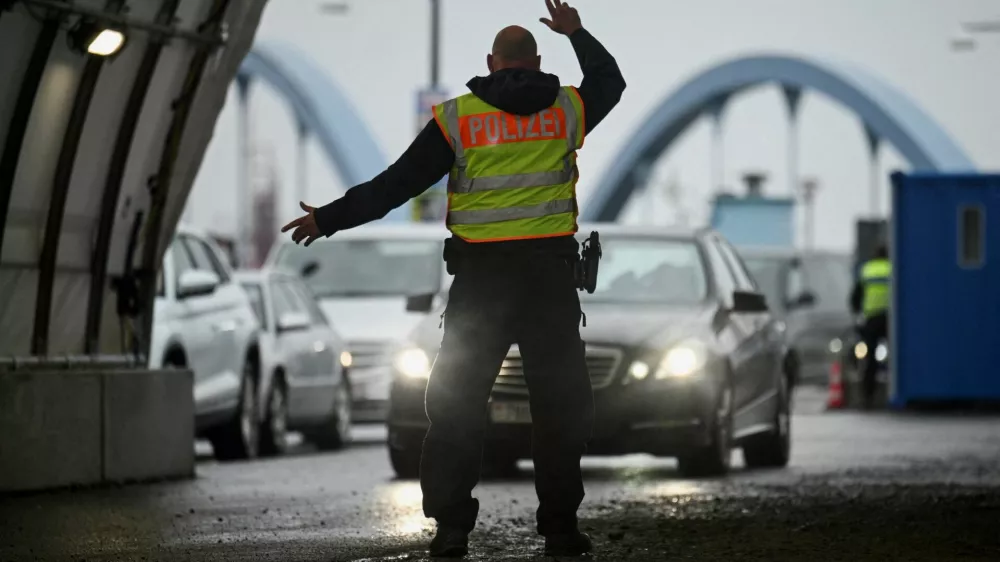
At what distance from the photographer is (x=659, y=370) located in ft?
45.7

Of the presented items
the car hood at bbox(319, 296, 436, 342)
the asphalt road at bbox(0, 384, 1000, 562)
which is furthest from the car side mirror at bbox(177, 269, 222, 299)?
the car hood at bbox(319, 296, 436, 342)

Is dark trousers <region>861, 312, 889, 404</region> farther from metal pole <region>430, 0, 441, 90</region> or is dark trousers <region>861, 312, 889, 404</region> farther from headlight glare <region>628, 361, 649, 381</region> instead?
headlight glare <region>628, 361, 649, 381</region>

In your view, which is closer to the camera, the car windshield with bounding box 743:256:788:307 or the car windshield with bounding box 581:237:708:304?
the car windshield with bounding box 581:237:708:304

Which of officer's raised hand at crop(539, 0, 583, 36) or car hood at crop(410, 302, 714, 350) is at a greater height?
officer's raised hand at crop(539, 0, 583, 36)

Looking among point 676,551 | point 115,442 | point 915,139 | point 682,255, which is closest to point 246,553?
point 676,551

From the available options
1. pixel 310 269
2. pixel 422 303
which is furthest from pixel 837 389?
pixel 422 303

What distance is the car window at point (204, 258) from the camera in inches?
677

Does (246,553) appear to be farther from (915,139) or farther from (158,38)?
(915,139)

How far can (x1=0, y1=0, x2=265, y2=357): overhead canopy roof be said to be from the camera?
476 inches

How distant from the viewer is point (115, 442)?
13.6 metres

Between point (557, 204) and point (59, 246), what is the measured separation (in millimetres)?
5040

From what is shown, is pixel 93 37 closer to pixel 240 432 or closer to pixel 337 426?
pixel 240 432

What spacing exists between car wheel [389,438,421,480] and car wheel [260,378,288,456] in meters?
4.05

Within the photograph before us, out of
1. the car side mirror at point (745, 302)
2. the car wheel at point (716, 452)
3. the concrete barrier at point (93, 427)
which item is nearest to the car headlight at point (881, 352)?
the car side mirror at point (745, 302)
